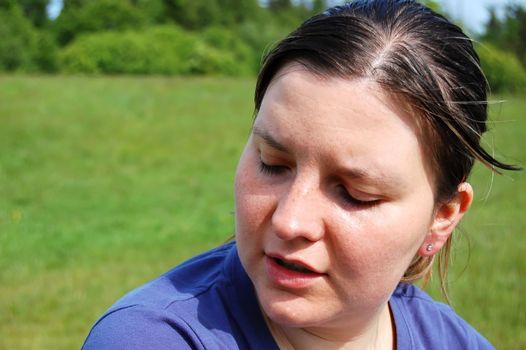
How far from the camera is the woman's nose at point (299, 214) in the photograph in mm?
1402

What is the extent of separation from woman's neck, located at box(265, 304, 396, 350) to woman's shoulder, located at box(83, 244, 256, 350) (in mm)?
141

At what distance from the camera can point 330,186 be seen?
1466mm

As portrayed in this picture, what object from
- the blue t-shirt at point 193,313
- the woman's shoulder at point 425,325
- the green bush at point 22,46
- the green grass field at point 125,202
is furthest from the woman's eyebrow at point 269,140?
the green bush at point 22,46

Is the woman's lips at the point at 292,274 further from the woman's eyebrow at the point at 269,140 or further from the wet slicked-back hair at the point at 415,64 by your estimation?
the wet slicked-back hair at the point at 415,64

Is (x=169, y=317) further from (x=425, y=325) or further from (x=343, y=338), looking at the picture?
(x=425, y=325)

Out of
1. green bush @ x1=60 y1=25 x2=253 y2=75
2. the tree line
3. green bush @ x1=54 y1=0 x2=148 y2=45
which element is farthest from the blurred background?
green bush @ x1=54 y1=0 x2=148 y2=45

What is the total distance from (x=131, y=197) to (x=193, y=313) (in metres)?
9.99

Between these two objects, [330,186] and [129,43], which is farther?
[129,43]

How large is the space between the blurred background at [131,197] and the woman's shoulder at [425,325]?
0.40 meters

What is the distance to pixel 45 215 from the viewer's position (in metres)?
9.85

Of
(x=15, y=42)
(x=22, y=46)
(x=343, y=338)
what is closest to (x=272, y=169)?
(x=343, y=338)

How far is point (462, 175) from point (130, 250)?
673 centimetres

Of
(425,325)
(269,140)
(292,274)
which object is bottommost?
(425,325)

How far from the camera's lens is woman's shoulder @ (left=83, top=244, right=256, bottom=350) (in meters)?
A: 1.44
